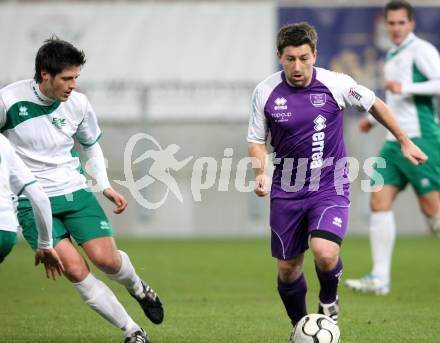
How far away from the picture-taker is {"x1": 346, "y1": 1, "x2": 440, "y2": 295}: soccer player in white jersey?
9383mm

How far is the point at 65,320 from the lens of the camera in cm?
786

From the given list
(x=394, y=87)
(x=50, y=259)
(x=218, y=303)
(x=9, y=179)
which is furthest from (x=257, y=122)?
(x=394, y=87)

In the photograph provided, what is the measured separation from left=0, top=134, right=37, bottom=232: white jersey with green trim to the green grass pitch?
147cm

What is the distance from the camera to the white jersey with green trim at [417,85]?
942 cm

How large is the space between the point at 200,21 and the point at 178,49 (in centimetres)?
65

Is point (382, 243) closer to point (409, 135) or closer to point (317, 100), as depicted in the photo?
point (409, 135)

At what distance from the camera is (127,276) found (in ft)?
22.7

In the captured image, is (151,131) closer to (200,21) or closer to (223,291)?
(200,21)

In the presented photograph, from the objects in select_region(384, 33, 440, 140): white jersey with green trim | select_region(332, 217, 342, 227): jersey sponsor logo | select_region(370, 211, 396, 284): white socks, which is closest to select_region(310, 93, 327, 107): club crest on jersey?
select_region(332, 217, 342, 227): jersey sponsor logo

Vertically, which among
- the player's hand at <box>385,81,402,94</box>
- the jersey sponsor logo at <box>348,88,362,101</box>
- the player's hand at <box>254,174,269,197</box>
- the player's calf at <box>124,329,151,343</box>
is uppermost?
the jersey sponsor logo at <box>348,88,362,101</box>

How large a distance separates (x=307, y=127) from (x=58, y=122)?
1687 millimetres

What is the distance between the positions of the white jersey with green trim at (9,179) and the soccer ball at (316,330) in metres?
1.90

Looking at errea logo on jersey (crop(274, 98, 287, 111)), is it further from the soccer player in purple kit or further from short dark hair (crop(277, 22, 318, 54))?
short dark hair (crop(277, 22, 318, 54))

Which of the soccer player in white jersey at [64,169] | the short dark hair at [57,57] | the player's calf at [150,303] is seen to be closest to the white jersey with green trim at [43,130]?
the soccer player in white jersey at [64,169]
